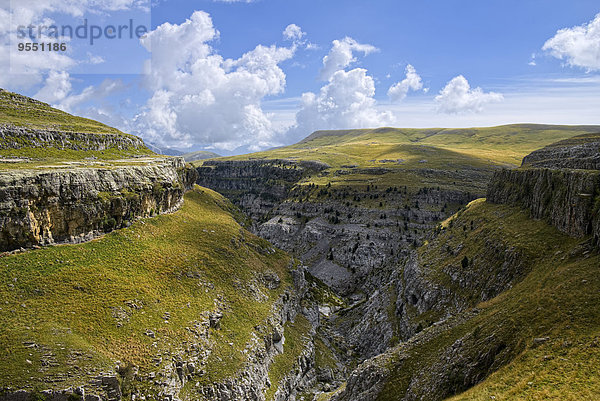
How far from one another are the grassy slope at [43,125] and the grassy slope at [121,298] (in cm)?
2369

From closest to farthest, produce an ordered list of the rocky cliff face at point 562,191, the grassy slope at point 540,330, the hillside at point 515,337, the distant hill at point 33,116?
the grassy slope at point 540,330 → the hillside at point 515,337 → the rocky cliff face at point 562,191 → the distant hill at point 33,116

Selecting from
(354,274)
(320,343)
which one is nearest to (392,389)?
(320,343)

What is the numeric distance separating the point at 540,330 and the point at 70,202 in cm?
6325

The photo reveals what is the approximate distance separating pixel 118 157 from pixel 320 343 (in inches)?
2769

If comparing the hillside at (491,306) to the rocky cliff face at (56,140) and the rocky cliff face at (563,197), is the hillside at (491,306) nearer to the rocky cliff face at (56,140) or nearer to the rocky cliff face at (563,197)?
the rocky cliff face at (563,197)

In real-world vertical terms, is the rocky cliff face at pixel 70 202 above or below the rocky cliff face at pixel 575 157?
below

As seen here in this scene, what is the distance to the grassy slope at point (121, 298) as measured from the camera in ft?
112

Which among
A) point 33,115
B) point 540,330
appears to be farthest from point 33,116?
point 540,330

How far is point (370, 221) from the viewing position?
6117 inches

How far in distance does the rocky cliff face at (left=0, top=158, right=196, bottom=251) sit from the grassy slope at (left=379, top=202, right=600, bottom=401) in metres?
51.6

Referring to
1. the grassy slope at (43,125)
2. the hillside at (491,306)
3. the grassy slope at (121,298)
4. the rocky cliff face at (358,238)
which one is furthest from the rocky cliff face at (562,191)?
the grassy slope at (43,125)

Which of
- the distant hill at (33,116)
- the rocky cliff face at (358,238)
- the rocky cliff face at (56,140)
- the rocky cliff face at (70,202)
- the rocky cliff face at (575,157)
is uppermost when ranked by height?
the distant hill at (33,116)

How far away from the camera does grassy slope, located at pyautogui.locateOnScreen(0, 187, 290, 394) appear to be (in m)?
34.2

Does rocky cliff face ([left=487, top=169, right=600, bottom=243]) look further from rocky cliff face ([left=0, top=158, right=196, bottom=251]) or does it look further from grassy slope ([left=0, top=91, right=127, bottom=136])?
grassy slope ([left=0, top=91, right=127, bottom=136])
